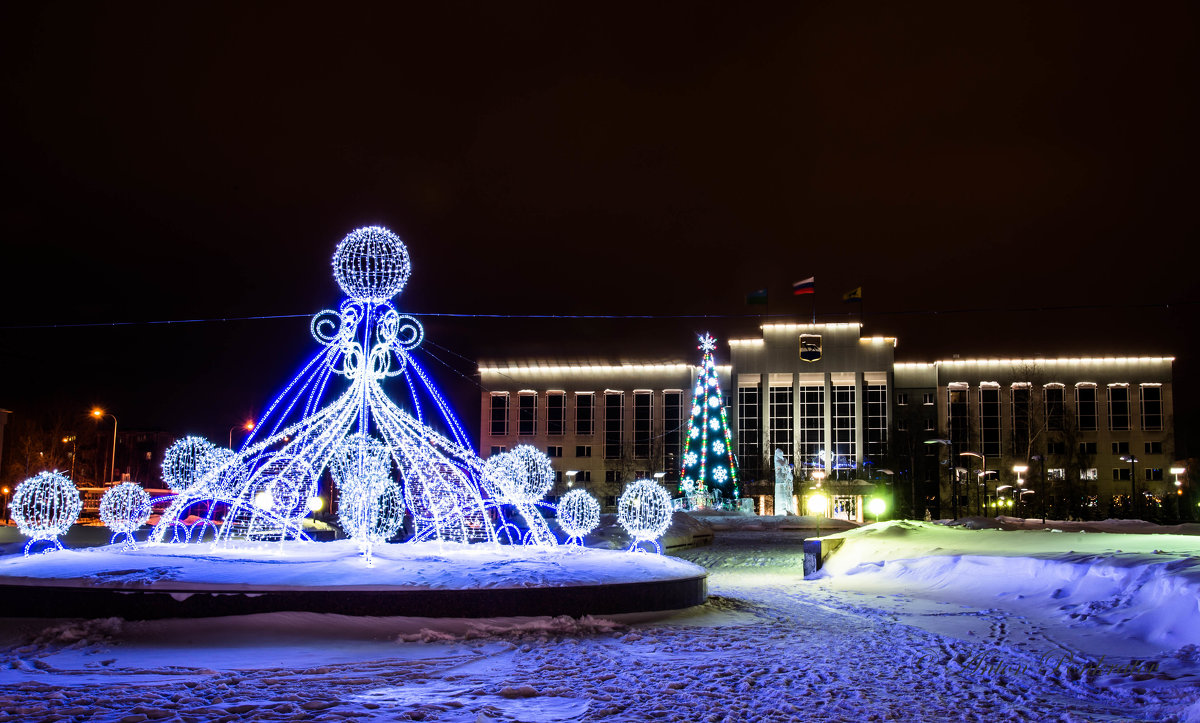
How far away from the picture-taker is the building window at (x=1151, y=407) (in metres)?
57.3

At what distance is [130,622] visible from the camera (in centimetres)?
1067

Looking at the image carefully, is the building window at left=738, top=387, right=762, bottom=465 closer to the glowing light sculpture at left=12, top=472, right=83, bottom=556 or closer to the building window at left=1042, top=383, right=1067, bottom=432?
the building window at left=1042, top=383, right=1067, bottom=432

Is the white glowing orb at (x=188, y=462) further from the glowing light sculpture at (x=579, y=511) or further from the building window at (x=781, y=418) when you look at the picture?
the building window at (x=781, y=418)

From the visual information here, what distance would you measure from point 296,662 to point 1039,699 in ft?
21.6

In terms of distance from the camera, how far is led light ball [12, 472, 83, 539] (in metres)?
13.2

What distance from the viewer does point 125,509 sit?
1449cm

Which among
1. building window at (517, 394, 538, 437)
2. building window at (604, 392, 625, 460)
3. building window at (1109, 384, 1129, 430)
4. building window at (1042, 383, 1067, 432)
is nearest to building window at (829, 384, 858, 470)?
building window at (1042, 383, 1067, 432)

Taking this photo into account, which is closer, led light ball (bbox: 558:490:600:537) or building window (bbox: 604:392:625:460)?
led light ball (bbox: 558:490:600:537)

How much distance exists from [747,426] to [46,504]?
1913 inches

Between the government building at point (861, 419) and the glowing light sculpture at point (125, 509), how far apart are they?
43.3 meters

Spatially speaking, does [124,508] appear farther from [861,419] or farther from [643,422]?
[861,419]

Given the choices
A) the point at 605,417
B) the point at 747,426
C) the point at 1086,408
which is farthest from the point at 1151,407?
the point at 605,417

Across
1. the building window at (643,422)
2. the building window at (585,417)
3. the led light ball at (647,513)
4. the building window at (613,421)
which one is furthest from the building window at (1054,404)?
the led light ball at (647,513)

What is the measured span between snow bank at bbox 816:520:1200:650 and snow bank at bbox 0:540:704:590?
476cm
